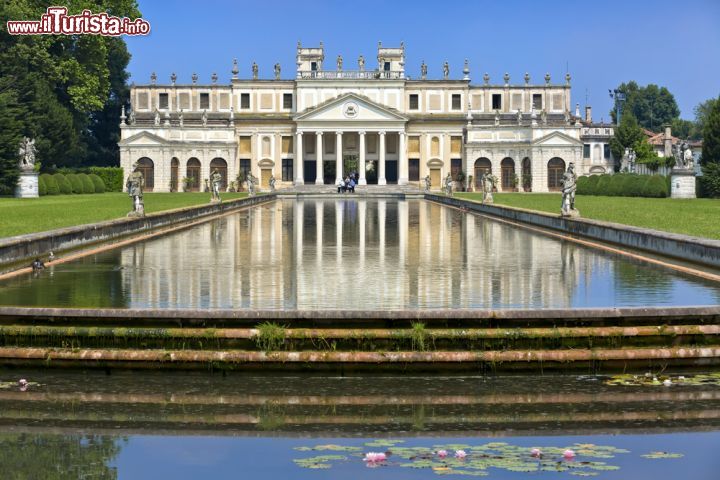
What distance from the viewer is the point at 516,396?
9.81m

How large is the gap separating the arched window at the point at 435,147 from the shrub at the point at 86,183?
41506 mm

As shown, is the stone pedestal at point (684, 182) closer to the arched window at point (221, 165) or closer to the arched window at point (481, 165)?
the arched window at point (481, 165)

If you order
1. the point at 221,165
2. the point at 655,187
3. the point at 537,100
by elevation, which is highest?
the point at 537,100

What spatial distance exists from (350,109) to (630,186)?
4483 cm

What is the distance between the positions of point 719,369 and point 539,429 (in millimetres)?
3431

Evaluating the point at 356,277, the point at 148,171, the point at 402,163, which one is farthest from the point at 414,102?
the point at 356,277

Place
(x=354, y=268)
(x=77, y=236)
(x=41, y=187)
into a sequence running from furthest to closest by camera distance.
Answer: (x=41, y=187) → (x=77, y=236) → (x=354, y=268)

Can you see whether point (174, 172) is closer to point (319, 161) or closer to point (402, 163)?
point (319, 161)

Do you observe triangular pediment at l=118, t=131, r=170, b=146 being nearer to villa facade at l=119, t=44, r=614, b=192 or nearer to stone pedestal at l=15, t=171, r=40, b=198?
villa facade at l=119, t=44, r=614, b=192

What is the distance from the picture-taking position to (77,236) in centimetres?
2433

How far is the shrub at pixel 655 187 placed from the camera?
6619cm

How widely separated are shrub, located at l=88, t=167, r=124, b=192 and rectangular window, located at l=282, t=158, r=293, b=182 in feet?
73.5

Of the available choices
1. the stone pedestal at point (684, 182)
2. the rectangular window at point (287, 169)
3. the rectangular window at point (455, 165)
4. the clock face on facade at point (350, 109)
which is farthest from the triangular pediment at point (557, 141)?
the stone pedestal at point (684, 182)

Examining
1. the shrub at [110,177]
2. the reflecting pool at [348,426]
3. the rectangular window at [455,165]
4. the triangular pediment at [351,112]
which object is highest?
the triangular pediment at [351,112]
